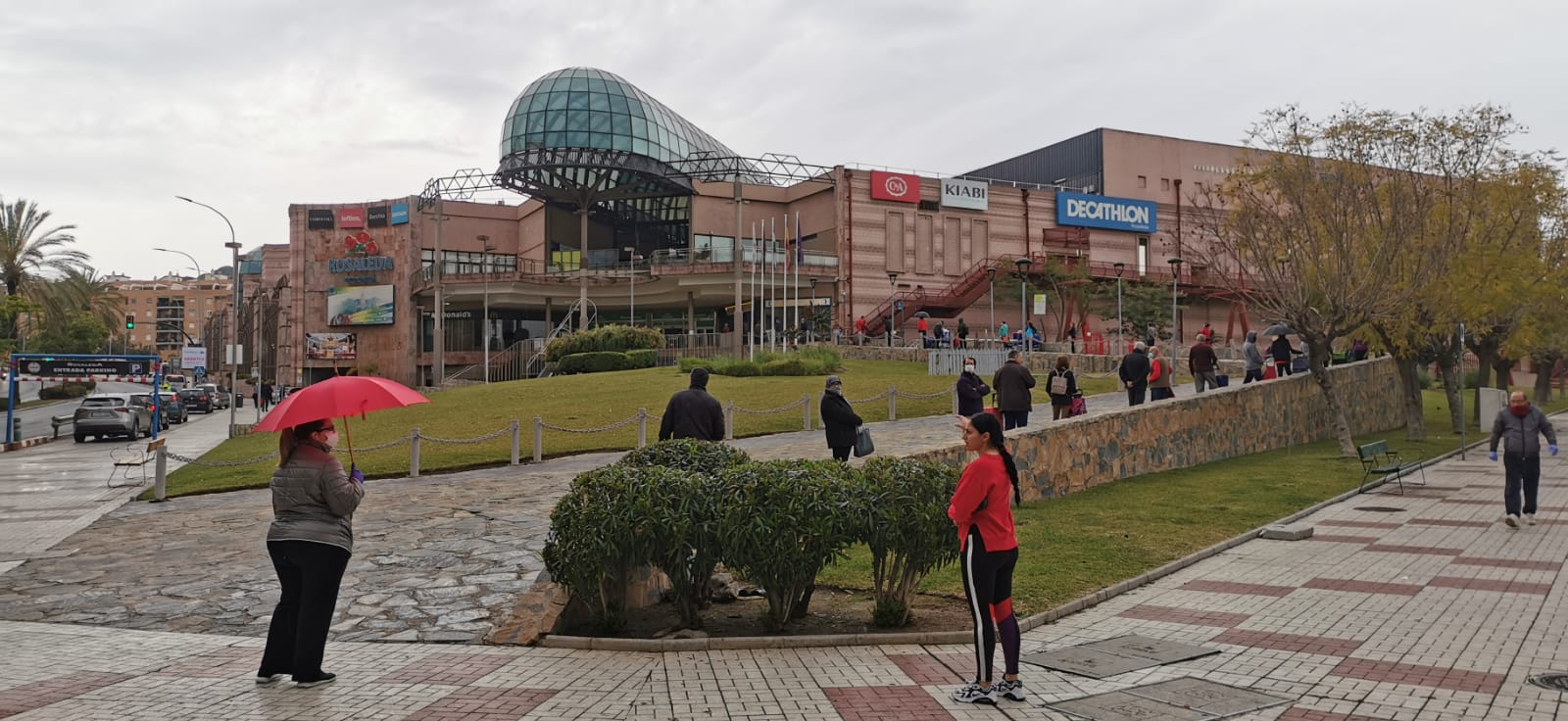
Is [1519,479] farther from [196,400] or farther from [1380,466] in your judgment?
[196,400]

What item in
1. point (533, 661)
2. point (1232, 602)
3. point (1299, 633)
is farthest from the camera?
point (1232, 602)

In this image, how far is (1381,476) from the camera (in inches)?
632

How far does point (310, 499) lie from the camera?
589 cm

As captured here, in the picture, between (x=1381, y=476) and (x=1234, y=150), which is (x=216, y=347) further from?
(x=1381, y=476)

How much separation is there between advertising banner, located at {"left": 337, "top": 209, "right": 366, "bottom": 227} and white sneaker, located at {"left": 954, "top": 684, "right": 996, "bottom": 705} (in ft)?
228

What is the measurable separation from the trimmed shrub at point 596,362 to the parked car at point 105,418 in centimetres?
1540

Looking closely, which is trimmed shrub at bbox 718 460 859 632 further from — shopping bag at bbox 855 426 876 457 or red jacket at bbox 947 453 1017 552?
shopping bag at bbox 855 426 876 457

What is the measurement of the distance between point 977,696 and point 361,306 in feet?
221

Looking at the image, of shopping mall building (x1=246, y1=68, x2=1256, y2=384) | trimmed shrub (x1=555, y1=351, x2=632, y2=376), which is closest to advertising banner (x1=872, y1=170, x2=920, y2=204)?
shopping mall building (x1=246, y1=68, x2=1256, y2=384)

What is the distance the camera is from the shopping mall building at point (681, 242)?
52.4m

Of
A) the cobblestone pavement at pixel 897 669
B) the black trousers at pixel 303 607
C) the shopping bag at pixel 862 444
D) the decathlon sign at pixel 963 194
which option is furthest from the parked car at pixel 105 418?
the decathlon sign at pixel 963 194

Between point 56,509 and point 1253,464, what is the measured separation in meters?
18.6

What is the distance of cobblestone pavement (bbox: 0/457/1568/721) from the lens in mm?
5402

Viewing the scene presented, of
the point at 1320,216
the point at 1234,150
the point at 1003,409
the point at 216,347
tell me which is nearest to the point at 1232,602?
the point at 1003,409
